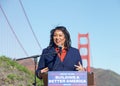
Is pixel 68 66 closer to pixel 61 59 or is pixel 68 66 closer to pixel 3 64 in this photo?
pixel 61 59

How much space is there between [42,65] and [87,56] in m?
47.0

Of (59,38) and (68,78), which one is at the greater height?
(59,38)

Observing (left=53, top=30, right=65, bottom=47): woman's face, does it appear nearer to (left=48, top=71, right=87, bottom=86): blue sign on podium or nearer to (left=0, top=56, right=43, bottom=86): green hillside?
(left=48, top=71, right=87, bottom=86): blue sign on podium

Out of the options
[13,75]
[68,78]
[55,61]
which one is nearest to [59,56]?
[55,61]

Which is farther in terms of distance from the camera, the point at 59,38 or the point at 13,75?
the point at 13,75

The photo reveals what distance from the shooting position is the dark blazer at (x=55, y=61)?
5.50 meters

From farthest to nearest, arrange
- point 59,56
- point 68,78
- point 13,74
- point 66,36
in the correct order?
point 13,74
point 66,36
point 59,56
point 68,78

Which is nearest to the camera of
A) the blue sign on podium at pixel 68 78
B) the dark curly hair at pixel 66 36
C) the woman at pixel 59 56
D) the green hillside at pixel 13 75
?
the blue sign on podium at pixel 68 78

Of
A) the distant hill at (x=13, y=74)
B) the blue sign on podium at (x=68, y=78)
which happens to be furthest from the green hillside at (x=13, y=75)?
the blue sign on podium at (x=68, y=78)

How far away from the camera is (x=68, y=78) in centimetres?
518

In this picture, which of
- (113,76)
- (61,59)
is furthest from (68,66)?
(113,76)

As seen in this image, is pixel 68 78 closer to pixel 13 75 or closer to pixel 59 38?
pixel 59 38

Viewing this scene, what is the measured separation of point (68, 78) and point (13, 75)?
17.8 m

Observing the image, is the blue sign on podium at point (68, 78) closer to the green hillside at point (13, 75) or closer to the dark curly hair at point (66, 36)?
the dark curly hair at point (66, 36)
